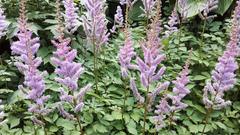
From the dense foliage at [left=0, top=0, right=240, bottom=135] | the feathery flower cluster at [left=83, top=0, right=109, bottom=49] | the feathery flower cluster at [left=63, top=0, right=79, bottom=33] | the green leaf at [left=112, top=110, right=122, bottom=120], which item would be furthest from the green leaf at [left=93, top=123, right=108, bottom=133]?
the feathery flower cluster at [left=63, top=0, right=79, bottom=33]

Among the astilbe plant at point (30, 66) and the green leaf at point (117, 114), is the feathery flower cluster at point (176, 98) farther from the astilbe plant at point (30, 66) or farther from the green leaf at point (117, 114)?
the astilbe plant at point (30, 66)

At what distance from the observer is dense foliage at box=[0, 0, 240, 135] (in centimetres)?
266

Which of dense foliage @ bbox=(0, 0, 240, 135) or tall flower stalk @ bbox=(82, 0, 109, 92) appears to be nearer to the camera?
dense foliage @ bbox=(0, 0, 240, 135)

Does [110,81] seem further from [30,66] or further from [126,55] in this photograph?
[30,66]

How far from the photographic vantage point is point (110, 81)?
3451 millimetres

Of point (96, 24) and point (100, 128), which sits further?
point (96, 24)

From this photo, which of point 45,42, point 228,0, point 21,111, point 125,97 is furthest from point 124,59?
point 228,0

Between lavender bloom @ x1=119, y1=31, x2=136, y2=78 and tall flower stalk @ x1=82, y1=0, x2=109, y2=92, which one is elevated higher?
tall flower stalk @ x1=82, y1=0, x2=109, y2=92

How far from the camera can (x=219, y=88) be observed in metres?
2.93

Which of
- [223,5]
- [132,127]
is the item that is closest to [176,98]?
[132,127]

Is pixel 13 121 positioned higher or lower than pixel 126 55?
lower

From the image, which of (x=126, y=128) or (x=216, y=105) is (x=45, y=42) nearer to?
(x=126, y=128)

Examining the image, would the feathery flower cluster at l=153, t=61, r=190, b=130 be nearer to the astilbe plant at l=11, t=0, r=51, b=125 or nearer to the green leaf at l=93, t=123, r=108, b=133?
the green leaf at l=93, t=123, r=108, b=133

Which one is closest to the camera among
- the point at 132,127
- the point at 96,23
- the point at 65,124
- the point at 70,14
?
the point at 65,124
